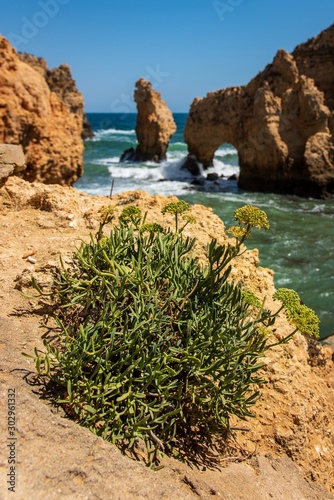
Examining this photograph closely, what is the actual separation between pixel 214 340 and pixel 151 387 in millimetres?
648

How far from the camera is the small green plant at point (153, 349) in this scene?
9.79 ft

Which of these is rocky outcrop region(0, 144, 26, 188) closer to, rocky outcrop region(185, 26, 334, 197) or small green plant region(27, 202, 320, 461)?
small green plant region(27, 202, 320, 461)

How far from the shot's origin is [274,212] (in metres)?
22.0

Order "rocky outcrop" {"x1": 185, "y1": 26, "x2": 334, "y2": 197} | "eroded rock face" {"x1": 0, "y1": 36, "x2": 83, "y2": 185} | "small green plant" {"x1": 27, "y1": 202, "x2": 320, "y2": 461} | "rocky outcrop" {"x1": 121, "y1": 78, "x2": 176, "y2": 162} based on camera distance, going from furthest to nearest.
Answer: "rocky outcrop" {"x1": 121, "y1": 78, "x2": 176, "y2": 162} < "rocky outcrop" {"x1": 185, "y1": 26, "x2": 334, "y2": 197} < "eroded rock face" {"x1": 0, "y1": 36, "x2": 83, "y2": 185} < "small green plant" {"x1": 27, "y1": 202, "x2": 320, "y2": 461}

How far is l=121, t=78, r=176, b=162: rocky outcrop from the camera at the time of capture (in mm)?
38625

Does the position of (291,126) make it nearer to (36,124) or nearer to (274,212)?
(274,212)

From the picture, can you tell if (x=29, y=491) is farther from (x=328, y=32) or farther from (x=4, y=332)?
(x=328, y=32)

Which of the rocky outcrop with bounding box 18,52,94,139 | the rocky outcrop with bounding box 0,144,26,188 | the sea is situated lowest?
the sea

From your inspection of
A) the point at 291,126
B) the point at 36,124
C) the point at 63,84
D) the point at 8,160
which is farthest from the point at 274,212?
the point at 63,84

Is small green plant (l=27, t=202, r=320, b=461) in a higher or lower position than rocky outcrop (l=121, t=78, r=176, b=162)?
lower

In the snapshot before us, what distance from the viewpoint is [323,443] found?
13.4 ft

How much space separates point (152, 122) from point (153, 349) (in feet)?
125

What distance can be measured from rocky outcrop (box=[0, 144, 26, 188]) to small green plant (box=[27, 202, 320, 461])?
2.79 metres

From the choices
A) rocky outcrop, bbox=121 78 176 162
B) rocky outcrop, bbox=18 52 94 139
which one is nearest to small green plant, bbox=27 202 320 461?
rocky outcrop, bbox=121 78 176 162
